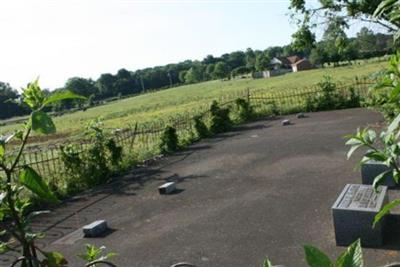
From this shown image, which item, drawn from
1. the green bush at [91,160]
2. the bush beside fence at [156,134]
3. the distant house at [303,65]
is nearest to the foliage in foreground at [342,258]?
the bush beside fence at [156,134]

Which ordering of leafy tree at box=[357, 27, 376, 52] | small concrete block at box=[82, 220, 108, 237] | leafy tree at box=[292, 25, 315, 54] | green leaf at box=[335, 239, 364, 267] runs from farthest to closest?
leafy tree at box=[292, 25, 315, 54] → leafy tree at box=[357, 27, 376, 52] → small concrete block at box=[82, 220, 108, 237] → green leaf at box=[335, 239, 364, 267]

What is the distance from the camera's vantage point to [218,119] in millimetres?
19422

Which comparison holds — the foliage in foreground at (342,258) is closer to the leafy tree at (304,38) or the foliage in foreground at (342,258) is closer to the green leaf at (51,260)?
the green leaf at (51,260)

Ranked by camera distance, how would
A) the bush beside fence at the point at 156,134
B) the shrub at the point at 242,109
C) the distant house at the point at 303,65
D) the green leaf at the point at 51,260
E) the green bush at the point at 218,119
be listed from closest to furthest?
the green leaf at the point at 51,260
the bush beside fence at the point at 156,134
the green bush at the point at 218,119
the shrub at the point at 242,109
the distant house at the point at 303,65

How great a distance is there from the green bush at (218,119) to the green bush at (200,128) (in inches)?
20.2

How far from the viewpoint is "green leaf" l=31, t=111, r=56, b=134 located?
3.76 ft

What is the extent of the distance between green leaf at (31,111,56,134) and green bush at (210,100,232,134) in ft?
59.4

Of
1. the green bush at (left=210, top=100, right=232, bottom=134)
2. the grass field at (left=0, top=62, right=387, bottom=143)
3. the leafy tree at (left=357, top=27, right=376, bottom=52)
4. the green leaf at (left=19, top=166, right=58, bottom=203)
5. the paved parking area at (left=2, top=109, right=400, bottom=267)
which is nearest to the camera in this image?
the green leaf at (left=19, top=166, right=58, bottom=203)

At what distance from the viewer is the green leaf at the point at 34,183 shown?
1.25 meters

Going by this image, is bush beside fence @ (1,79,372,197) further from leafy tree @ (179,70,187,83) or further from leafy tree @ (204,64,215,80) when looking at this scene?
leafy tree @ (179,70,187,83)

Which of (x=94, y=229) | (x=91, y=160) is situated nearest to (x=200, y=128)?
(x=91, y=160)

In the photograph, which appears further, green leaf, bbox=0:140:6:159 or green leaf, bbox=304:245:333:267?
green leaf, bbox=0:140:6:159

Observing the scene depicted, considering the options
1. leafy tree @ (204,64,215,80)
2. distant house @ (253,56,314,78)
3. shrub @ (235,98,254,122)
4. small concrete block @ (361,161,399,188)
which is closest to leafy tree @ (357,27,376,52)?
shrub @ (235,98,254,122)

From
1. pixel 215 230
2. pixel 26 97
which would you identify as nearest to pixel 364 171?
pixel 215 230
